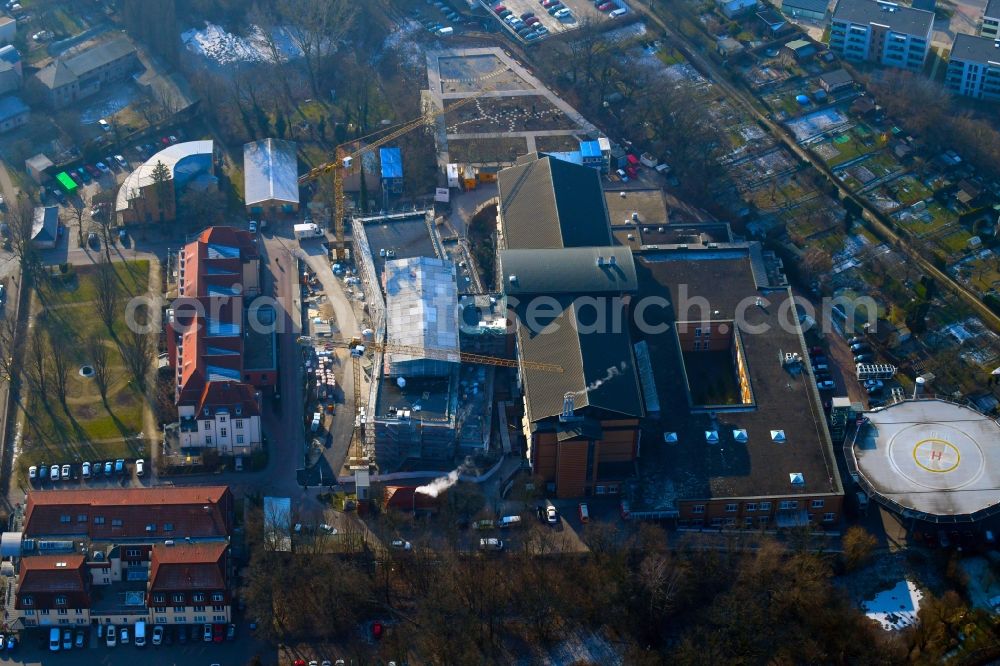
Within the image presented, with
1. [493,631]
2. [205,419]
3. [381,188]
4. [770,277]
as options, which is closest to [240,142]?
[381,188]

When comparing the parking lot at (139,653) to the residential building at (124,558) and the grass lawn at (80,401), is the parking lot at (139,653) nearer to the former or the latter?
the residential building at (124,558)

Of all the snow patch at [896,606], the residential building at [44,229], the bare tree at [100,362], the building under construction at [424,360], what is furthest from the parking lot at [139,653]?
the snow patch at [896,606]

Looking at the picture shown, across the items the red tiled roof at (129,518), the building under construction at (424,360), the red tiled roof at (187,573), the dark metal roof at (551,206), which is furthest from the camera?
the dark metal roof at (551,206)

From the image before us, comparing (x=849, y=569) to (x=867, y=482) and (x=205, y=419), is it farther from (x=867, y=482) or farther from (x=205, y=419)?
(x=205, y=419)

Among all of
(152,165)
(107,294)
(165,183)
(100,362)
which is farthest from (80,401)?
(152,165)

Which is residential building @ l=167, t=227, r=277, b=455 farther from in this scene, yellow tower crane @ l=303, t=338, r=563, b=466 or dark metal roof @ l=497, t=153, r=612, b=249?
dark metal roof @ l=497, t=153, r=612, b=249

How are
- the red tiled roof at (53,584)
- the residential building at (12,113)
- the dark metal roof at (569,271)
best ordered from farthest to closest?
the residential building at (12,113)
the dark metal roof at (569,271)
the red tiled roof at (53,584)

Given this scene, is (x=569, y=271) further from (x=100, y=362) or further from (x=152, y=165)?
(x=152, y=165)
